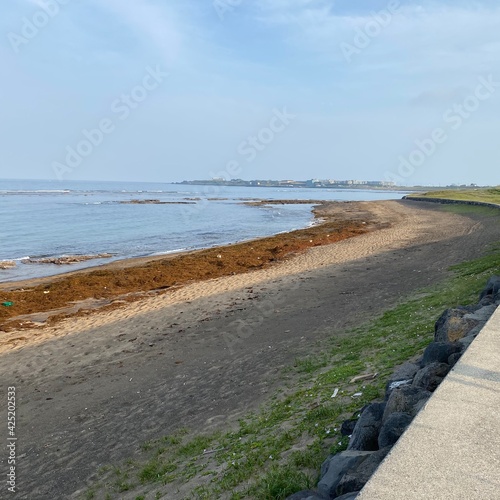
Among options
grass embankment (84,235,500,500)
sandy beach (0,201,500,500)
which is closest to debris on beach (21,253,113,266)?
sandy beach (0,201,500,500)

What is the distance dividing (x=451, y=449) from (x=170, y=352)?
7.29 metres

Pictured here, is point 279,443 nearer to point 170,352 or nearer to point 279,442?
point 279,442

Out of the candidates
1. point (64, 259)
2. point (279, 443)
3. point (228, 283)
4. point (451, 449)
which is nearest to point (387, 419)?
point (451, 449)

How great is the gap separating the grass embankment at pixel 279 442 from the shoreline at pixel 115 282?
870cm

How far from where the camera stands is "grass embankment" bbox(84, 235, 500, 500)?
429 centimetres

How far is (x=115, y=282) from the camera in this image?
1748cm

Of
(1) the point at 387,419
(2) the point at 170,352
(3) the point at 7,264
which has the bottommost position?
(3) the point at 7,264

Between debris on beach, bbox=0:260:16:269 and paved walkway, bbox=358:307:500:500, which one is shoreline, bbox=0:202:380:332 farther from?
paved walkway, bbox=358:307:500:500

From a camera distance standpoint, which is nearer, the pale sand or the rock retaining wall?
the rock retaining wall

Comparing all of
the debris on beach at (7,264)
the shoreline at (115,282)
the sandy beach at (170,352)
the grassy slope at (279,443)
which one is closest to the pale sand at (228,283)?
the sandy beach at (170,352)

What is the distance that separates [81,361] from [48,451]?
3.48 m

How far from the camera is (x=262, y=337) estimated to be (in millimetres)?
10109

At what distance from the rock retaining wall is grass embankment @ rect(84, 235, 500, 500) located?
14.7 inches

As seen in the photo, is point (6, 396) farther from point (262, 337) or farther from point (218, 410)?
point (262, 337)
